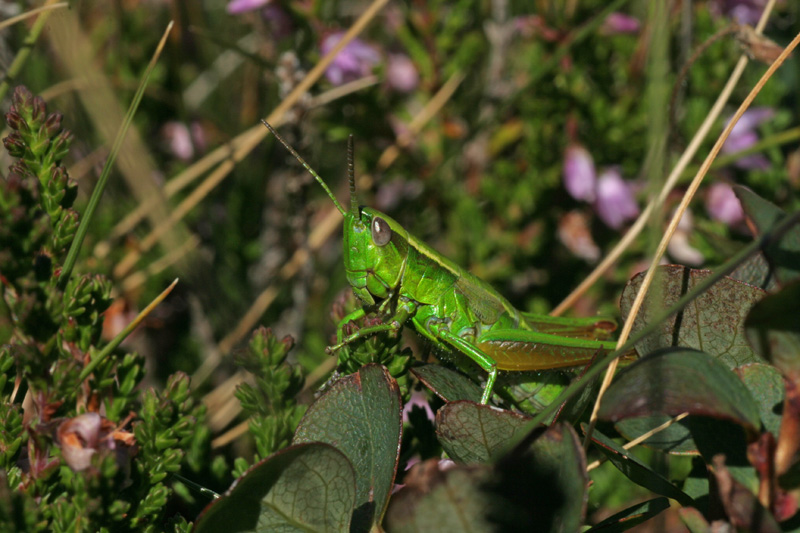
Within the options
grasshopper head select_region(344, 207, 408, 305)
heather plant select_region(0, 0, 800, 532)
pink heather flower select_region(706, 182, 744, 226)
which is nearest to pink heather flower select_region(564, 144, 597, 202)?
heather plant select_region(0, 0, 800, 532)

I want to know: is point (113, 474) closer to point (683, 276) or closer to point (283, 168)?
point (683, 276)

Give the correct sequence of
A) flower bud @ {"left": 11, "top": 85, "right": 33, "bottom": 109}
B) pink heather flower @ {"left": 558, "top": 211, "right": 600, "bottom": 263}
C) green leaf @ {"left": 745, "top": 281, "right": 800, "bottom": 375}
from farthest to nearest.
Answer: pink heather flower @ {"left": 558, "top": 211, "right": 600, "bottom": 263} → flower bud @ {"left": 11, "top": 85, "right": 33, "bottom": 109} → green leaf @ {"left": 745, "top": 281, "right": 800, "bottom": 375}

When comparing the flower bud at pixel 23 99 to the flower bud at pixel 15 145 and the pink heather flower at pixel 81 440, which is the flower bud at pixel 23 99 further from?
the pink heather flower at pixel 81 440

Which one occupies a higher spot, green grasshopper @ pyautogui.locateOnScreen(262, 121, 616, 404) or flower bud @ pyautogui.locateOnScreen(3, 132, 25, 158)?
flower bud @ pyautogui.locateOnScreen(3, 132, 25, 158)

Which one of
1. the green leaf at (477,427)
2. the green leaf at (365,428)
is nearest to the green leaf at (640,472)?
the green leaf at (477,427)

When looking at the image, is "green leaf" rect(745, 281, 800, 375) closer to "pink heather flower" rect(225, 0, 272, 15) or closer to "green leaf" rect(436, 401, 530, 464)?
"green leaf" rect(436, 401, 530, 464)

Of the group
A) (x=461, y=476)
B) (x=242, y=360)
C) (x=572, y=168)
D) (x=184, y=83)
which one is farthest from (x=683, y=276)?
(x=184, y=83)

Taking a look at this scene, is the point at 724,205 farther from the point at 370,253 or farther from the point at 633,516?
the point at 633,516
